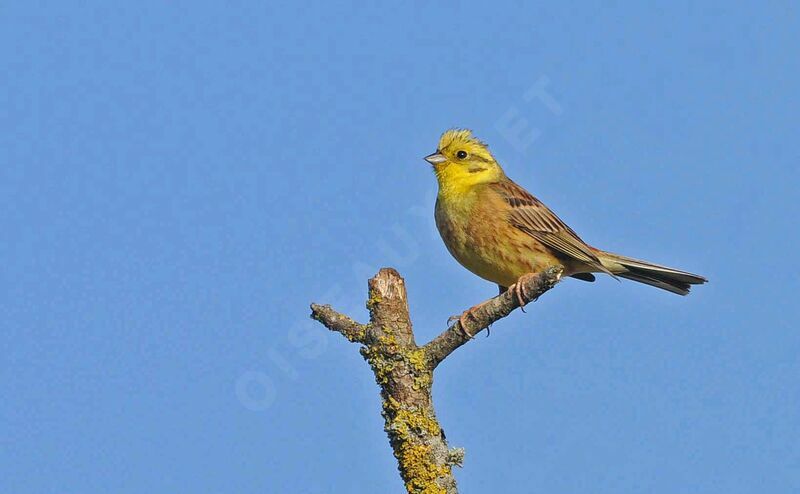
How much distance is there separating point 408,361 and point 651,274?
390cm

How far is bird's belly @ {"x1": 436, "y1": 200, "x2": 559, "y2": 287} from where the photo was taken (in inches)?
328

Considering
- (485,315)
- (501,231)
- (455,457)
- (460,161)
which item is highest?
(460,161)

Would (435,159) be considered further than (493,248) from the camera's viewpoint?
Yes

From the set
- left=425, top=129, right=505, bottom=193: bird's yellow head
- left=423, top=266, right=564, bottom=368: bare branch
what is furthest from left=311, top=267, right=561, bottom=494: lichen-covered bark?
left=425, top=129, right=505, bottom=193: bird's yellow head

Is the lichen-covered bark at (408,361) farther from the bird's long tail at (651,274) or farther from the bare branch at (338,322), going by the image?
the bird's long tail at (651,274)

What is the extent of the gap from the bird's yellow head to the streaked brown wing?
21 centimetres

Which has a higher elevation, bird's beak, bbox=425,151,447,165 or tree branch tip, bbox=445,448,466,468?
bird's beak, bbox=425,151,447,165

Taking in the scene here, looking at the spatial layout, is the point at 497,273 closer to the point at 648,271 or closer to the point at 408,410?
the point at 648,271

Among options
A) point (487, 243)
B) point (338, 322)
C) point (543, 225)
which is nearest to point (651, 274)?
point (543, 225)

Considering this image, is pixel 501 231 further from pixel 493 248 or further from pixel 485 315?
pixel 485 315

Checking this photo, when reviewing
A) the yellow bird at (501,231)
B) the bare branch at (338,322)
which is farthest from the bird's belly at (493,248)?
the bare branch at (338,322)

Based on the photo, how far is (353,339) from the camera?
5.90 metres

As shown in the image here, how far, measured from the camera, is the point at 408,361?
5.67 meters

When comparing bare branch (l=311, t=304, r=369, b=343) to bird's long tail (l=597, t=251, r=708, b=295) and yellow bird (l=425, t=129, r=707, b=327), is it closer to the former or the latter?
yellow bird (l=425, t=129, r=707, b=327)
